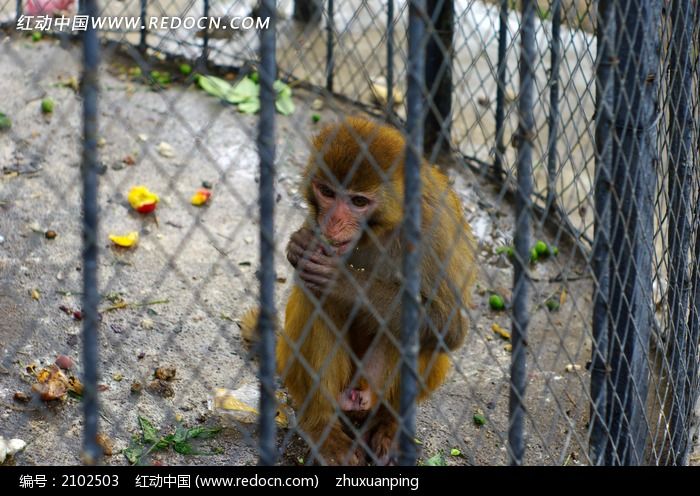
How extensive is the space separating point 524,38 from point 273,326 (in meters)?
1.26

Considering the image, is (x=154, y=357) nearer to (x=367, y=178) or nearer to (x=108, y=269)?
(x=108, y=269)

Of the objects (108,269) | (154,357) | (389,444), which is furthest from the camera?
(108,269)

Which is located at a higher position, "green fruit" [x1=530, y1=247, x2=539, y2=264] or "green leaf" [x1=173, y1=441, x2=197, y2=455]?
"green fruit" [x1=530, y1=247, x2=539, y2=264]

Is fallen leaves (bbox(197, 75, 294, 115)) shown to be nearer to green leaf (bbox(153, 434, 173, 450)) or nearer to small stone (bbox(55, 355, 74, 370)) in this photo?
small stone (bbox(55, 355, 74, 370))

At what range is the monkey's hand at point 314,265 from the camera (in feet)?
13.3

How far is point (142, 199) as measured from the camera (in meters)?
6.49

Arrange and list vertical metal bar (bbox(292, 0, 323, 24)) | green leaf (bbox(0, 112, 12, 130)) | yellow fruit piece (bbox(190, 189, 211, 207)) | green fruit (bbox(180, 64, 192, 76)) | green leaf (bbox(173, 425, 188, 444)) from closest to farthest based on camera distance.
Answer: green leaf (bbox(173, 425, 188, 444)), yellow fruit piece (bbox(190, 189, 211, 207)), green leaf (bbox(0, 112, 12, 130)), green fruit (bbox(180, 64, 192, 76)), vertical metal bar (bbox(292, 0, 323, 24))

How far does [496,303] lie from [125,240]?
7.88ft

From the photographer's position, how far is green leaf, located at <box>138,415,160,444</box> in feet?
15.0

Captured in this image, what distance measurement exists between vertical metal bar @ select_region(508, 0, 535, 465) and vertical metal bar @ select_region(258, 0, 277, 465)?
92cm

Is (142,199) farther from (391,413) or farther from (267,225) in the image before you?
(267,225)

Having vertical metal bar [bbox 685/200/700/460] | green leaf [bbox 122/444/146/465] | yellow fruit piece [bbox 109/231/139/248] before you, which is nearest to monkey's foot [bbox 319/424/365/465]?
green leaf [bbox 122/444/146/465]

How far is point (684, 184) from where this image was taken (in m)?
4.61
